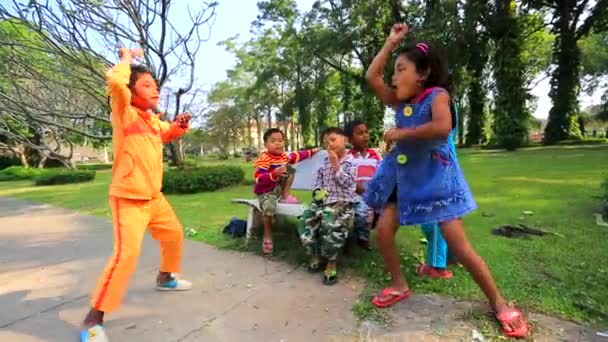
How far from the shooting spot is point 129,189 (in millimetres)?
2496

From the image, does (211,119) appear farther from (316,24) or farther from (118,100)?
(118,100)

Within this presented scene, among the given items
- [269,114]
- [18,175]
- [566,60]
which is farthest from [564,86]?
[18,175]

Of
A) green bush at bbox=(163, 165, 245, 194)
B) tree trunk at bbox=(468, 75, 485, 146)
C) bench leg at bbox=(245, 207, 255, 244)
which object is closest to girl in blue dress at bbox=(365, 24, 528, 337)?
bench leg at bbox=(245, 207, 255, 244)

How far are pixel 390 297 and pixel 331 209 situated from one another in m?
0.88

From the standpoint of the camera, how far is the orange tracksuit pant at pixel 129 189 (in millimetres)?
2342

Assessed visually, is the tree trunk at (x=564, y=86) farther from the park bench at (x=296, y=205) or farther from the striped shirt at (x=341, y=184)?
the striped shirt at (x=341, y=184)

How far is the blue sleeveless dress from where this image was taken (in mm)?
2291

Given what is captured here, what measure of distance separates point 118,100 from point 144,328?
1.41 meters

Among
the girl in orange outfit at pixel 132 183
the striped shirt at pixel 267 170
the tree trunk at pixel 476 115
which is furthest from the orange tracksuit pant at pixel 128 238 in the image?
the tree trunk at pixel 476 115

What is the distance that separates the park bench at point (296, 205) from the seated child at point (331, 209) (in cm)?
38

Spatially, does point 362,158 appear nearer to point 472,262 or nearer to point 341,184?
point 341,184

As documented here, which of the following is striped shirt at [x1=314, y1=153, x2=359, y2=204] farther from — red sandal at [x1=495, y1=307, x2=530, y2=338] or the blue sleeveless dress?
red sandal at [x1=495, y1=307, x2=530, y2=338]

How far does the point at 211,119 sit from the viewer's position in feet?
140

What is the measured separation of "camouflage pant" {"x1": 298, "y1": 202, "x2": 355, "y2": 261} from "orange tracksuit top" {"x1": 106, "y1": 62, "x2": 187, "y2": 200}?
1.22 m
